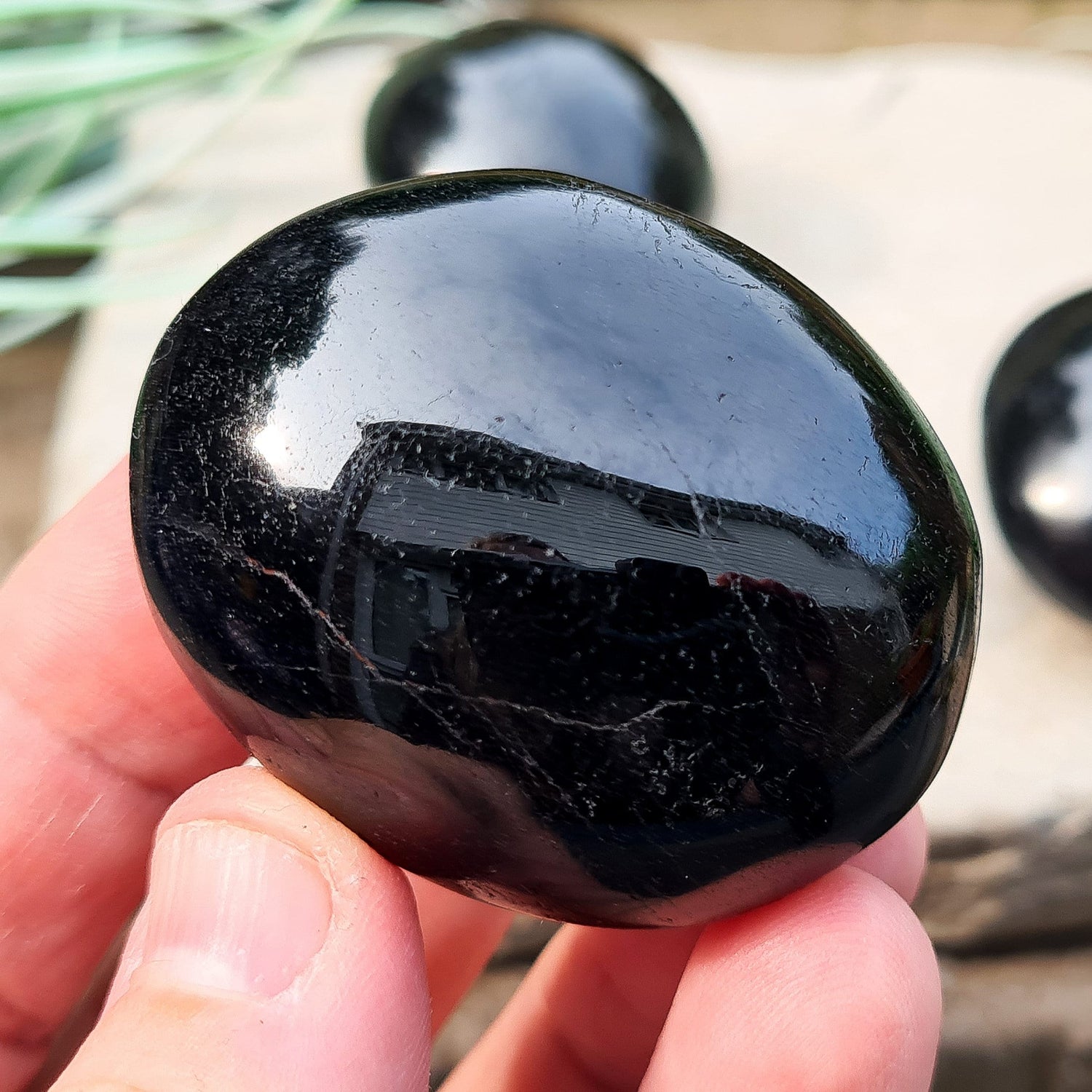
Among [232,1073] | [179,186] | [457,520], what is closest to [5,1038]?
[232,1073]

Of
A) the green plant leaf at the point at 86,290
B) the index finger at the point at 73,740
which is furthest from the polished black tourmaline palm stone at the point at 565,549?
A: the green plant leaf at the point at 86,290

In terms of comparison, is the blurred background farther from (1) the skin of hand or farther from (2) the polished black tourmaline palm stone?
(2) the polished black tourmaline palm stone

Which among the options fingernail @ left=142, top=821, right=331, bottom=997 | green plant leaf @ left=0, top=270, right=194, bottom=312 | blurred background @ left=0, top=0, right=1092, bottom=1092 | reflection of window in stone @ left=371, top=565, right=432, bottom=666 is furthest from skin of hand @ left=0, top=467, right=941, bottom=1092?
green plant leaf @ left=0, top=270, right=194, bottom=312

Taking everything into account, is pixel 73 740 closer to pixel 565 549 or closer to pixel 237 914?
pixel 237 914

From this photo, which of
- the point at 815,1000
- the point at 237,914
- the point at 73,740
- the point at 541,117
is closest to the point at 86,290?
the point at 541,117

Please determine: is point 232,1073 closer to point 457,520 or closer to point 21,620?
point 457,520

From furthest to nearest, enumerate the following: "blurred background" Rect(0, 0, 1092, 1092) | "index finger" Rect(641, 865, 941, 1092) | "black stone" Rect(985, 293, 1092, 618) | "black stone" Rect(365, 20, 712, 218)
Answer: "black stone" Rect(365, 20, 712, 218), "blurred background" Rect(0, 0, 1092, 1092), "black stone" Rect(985, 293, 1092, 618), "index finger" Rect(641, 865, 941, 1092)

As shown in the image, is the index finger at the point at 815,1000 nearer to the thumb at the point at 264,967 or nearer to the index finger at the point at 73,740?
the thumb at the point at 264,967
